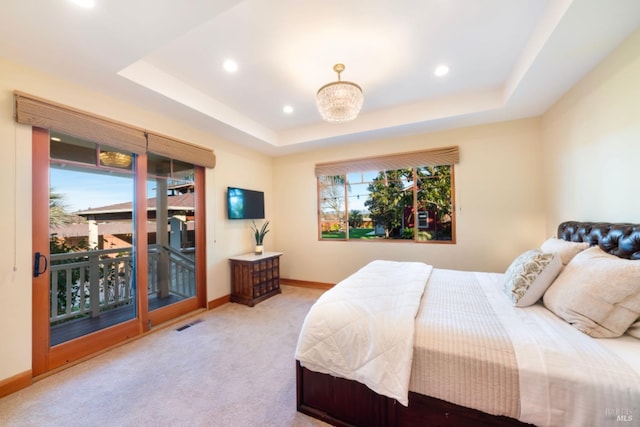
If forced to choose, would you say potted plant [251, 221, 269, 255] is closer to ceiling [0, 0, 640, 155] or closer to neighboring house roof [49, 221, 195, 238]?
neighboring house roof [49, 221, 195, 238]

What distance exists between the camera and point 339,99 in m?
2.32

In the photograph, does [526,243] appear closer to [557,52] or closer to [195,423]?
[557,52]

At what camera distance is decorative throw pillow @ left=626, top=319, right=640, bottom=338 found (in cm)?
123

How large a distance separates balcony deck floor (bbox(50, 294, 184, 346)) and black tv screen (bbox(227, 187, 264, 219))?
1563 millimetres

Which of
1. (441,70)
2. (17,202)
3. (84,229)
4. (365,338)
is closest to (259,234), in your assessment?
(84,229)

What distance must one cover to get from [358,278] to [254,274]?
204 cm

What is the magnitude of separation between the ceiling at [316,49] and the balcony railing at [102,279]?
173 centimetres

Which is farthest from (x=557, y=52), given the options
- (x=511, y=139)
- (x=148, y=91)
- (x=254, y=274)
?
(x=254, y=274)

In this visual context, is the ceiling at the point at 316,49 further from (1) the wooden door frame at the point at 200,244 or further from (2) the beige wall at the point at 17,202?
(1) the wooden door frame at the point at 200,244

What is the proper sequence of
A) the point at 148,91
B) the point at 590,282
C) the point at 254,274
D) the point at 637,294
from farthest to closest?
1. the point at 254,274
2. the point at 148,91
3. the point at 590,282
4. the point at 637,294

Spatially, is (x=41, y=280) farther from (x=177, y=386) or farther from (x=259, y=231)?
(x=259, y=231)

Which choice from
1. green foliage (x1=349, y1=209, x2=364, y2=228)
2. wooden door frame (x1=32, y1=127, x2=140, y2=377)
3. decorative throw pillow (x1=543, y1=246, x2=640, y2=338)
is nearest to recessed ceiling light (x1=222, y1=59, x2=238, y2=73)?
wooden door frame (x1=32, y1=127, x2=140, y2=377)

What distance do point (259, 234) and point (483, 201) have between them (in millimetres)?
3599

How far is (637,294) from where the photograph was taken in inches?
48.5
